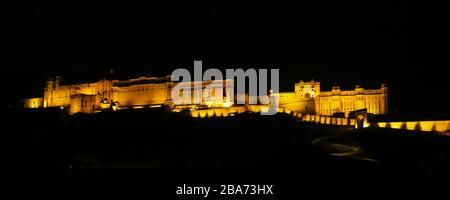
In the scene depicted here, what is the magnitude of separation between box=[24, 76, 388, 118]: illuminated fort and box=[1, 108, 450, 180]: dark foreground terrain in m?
3.83

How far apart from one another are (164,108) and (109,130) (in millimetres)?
8914

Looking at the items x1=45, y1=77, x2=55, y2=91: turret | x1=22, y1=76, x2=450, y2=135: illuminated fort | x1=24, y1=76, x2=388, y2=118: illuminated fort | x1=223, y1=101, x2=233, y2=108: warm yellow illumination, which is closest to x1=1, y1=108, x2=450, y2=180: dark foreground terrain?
x1=22, y1=76, x2=450, y2=135: illuminated fort

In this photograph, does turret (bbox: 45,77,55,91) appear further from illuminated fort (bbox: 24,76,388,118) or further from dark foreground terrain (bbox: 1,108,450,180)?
dark foreground terrain (bbox: 1,108,450,180)

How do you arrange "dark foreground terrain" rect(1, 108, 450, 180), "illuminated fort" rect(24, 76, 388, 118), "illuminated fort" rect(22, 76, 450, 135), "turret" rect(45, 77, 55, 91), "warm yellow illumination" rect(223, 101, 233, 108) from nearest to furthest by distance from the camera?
"dark foreground terrain" rect(1, 108, 450, 180) < "illuminated fort" rect(22, 76, 450, 135) < "warm yellow illumination" rect(223, 101, 233, 108) < "illuminated fort" rect(24, 76, 388, 118) < "turret" rect(45, 77, 55, 91)

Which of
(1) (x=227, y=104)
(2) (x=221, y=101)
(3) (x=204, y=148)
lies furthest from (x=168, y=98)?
(3) (x=204, y=148)

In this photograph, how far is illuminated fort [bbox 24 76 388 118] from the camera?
2559 inches

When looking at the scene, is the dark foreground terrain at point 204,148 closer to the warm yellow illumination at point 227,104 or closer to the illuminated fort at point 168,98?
the illuminated fort at point 168,98

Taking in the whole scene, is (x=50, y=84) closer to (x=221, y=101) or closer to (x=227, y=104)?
Result: (x=221, y=101)

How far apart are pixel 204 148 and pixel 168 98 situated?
67.7ft

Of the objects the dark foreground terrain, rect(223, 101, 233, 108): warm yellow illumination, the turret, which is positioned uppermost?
the turret

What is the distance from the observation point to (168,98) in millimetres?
68500

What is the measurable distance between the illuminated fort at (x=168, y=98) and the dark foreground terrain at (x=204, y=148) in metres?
3.83

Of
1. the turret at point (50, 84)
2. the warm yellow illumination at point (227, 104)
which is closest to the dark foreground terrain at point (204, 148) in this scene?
the warm yellow illumination at point (227, 104)
